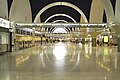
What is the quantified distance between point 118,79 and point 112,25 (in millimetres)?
21958

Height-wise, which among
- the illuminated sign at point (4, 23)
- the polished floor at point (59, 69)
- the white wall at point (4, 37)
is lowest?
the polished floor at point (59, 69)

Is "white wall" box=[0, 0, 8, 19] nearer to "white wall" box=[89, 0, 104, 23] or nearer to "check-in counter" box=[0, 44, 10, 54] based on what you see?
"check-in counter" box=[0, 44, 10, 54]

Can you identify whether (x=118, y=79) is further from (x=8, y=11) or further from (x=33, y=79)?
(x=8, y=11)

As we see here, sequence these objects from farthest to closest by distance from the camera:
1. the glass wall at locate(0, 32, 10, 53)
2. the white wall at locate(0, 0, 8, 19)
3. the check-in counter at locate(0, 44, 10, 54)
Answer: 1. the glass wall at locate(0, 32, 10, 53)
2. the white wall at locate(0, 0, 8, 19)
3. the check-in counter at locate(0, 44, 10, 54)

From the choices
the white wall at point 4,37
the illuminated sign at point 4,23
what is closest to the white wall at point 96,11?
the white wall at point 4,37

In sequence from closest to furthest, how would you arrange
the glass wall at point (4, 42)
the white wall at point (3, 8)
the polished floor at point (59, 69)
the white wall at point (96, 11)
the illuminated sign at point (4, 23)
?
the polished floor at point (59, 69), the illuminated sign at point (4, 23), the white wall at point (3, 8), the glass wall at point (4, 42), the white wall at point (96, 11)

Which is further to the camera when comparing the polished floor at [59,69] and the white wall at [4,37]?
the white wall at [4,37]

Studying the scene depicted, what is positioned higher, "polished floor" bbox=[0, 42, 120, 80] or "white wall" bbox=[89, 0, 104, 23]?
"white wall" bbox=[89, 0, 104, 23]

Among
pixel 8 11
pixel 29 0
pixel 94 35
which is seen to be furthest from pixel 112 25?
pixel 29 0

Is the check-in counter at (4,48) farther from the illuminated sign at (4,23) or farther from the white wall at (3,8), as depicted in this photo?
the white wall at (3,8)

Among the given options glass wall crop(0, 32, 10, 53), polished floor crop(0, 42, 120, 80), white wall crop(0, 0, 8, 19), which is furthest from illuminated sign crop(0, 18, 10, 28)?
polished floor crop(0, 42, 120, 80)

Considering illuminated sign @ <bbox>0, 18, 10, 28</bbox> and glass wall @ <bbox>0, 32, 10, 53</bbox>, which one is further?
glass wall @ <bbox>0, 32, 10, 53</bbox>

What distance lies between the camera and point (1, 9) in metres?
24.1

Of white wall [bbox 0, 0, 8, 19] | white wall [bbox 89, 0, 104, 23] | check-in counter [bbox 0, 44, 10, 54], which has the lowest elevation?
check-in counter [bbox 0, 44, 10, 54]
